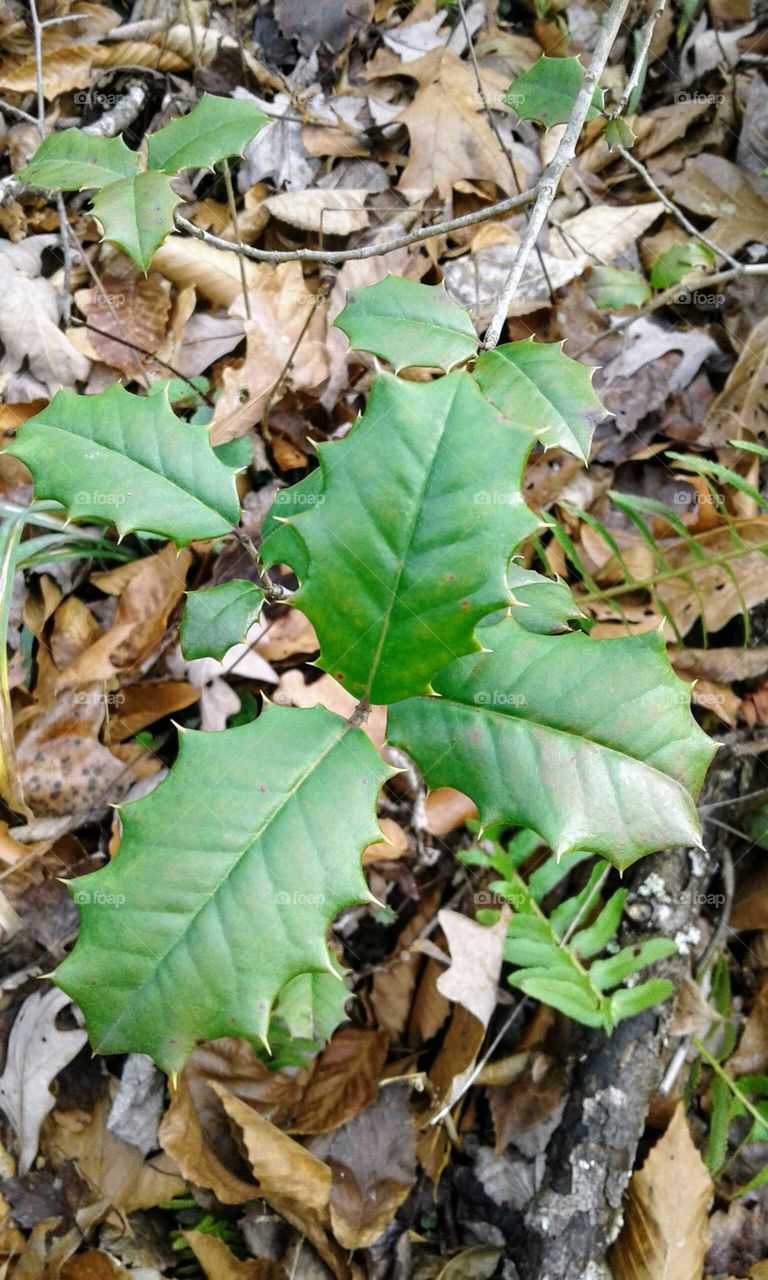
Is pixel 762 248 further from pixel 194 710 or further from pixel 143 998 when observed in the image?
pixel 143 998

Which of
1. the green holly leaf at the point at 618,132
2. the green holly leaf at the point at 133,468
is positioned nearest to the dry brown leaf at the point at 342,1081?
the green holly leaf at the point at 133,468

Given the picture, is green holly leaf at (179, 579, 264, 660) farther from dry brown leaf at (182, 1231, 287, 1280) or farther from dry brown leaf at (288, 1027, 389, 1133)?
dry brown leaf at (182, 1231, 287, 1280)

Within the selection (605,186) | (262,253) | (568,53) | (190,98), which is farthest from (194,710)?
(568,53)

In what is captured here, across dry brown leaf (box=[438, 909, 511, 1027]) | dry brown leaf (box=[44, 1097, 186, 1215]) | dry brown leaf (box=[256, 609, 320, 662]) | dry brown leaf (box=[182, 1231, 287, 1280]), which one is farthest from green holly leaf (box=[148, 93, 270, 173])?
dry brown leaf (box=[182, 1231, 287, 1280])

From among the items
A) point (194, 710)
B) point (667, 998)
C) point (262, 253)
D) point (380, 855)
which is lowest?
point (667, 998)

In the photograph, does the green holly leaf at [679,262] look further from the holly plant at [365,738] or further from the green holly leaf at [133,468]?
the green holly leaf at [133,468]
